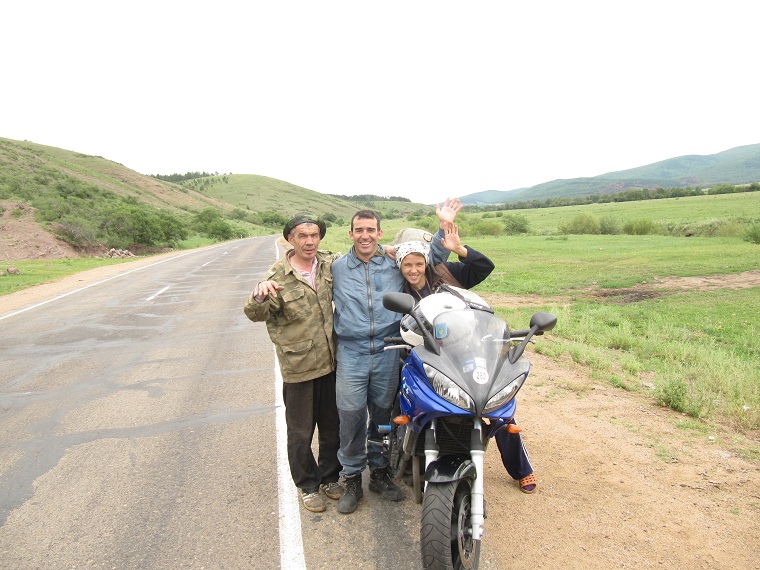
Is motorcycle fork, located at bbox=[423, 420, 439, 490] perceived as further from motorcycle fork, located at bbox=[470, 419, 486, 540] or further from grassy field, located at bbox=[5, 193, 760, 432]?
grassy field, located at bbox=[5, 193, 760, 432]

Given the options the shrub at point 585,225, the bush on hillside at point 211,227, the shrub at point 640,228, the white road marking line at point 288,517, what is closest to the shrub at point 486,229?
the shrub at point 585,225

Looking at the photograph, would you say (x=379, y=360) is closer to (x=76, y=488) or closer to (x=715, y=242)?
(x=76, y=488)

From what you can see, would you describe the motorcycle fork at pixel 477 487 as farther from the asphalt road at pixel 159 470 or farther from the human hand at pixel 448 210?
the human hand at pixel 448 210

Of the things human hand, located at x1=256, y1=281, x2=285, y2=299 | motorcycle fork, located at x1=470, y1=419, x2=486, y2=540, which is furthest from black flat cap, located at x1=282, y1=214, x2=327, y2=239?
motorcycle fork, located at x1=470, y1=419, x2=486, y2=540

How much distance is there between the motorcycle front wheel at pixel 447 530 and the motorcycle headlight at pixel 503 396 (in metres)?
0.44

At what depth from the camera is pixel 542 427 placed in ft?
15.8

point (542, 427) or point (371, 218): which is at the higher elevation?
point (371, 218)

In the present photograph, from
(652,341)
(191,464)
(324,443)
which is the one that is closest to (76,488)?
(191,464)

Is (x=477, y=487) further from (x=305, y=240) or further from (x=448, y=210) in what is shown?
(x=448, y=210)

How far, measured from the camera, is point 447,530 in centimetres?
245

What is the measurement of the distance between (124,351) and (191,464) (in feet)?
14.9

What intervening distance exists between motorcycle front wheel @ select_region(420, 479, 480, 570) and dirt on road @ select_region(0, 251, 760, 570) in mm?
364

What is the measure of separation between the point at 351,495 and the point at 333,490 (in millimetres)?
197

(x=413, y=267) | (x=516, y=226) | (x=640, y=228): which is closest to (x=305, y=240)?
(x=413, y=267)
